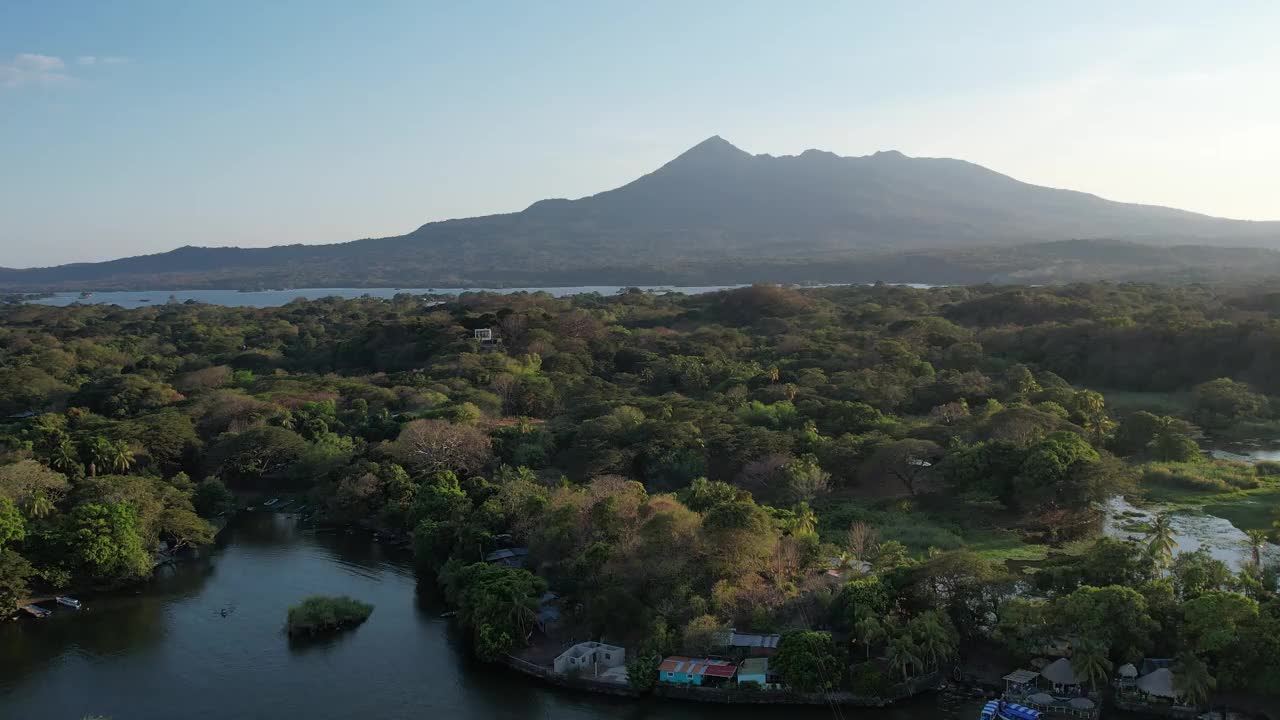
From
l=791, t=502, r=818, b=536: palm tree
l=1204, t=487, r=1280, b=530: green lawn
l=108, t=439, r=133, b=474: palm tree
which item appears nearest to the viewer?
l=791, t=502, r=818, b=536: palm tree

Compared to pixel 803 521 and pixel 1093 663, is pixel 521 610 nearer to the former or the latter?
pixel 803 521

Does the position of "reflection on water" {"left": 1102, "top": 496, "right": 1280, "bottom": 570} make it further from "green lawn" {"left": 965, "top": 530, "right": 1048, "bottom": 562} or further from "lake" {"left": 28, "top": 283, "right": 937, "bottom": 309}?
"lake" {"left": 28, "top": 283, "right": 937, "bottom": 309}

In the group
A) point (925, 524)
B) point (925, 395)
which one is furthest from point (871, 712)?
point (925, 395)

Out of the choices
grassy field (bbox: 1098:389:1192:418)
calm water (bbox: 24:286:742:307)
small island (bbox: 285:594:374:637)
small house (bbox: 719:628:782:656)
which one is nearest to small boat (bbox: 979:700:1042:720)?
small house (bbox: 719:628:782:656)

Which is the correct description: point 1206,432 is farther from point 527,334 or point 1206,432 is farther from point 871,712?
point 527,334

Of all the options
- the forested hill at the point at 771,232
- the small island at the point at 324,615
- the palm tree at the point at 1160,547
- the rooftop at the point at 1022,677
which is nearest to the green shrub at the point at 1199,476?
the palm tree at the point at 1160,547
